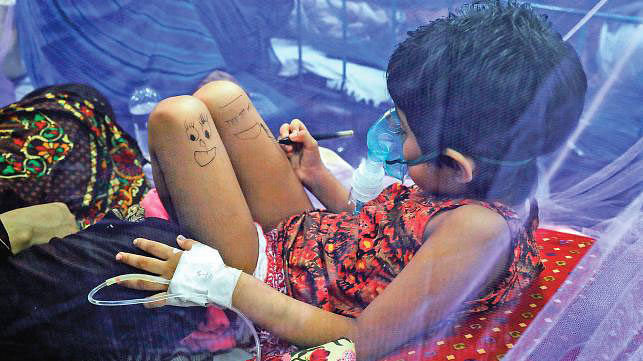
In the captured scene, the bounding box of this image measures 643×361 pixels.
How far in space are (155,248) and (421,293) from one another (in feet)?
1.35

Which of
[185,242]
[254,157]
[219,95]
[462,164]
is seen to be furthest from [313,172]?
[462,164]

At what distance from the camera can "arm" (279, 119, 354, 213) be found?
4.07ft

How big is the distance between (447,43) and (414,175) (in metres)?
0.21

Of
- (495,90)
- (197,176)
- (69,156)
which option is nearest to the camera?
(495,90)

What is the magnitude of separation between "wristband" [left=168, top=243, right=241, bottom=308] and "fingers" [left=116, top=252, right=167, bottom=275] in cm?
4

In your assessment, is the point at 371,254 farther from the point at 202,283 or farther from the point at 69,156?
the point at 69,156

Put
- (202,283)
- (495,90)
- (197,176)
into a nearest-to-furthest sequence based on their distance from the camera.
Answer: (495,90), (202,283), (197,176)

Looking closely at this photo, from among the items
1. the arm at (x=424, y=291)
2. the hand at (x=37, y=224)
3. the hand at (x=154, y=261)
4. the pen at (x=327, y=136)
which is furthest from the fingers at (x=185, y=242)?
the pen at (x=327, y=136)

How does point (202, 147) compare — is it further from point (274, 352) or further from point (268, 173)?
point (274, 352)

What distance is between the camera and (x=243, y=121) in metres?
1.14

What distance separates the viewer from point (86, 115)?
1259 mm

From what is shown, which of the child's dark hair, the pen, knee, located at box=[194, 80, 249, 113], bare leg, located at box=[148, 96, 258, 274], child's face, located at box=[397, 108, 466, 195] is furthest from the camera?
the pen

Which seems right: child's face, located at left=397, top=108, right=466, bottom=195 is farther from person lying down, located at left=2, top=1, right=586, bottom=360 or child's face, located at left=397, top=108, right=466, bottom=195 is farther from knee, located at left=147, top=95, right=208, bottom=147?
knee, located at left=147, top=95, right=208, bottom=147

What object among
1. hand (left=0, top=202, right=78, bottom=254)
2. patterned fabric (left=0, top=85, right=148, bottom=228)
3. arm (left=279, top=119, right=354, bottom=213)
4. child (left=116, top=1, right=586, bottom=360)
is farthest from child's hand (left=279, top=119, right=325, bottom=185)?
hand (left=0, top=202, right=78, bottom=254)
